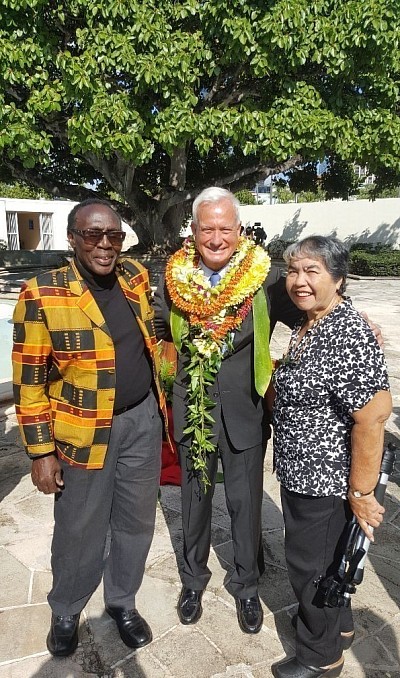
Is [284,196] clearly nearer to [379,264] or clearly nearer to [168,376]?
[379,264]

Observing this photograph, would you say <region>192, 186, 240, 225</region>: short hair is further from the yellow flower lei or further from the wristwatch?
the wristwatch

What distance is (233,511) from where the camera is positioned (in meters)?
2.46

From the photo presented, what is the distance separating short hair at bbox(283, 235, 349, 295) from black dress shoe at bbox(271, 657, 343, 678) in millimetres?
1566

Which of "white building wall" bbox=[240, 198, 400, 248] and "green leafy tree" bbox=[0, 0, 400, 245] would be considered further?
"white building wall" bbox=[240, 198, 400, 248]

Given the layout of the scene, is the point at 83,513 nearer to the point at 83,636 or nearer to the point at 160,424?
the point at 160,424

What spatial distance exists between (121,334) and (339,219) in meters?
25.7

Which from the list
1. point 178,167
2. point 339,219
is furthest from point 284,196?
point 178,167

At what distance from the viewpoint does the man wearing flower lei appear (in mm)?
2238

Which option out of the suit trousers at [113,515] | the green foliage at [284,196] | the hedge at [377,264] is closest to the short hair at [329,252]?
the suit trousers at [113,515]

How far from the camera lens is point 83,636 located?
2.39 metres

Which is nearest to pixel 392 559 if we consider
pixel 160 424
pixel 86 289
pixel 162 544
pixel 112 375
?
pixel 162 544

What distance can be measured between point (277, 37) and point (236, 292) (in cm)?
802

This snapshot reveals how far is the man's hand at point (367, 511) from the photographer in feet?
5.96

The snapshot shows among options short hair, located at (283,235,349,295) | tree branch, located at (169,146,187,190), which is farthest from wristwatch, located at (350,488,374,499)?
tree branch, located at (169,146,187,190)
